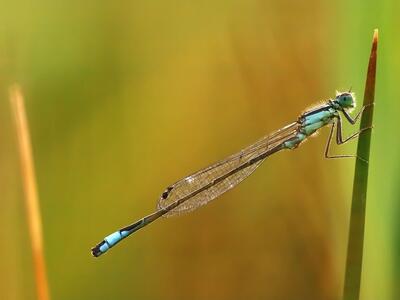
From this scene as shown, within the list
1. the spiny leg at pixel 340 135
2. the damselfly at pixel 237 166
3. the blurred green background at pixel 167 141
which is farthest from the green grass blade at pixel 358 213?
the damselfly at pixel 237 166

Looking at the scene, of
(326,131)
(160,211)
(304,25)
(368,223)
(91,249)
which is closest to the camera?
(368,223)

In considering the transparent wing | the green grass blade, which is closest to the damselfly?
the transparent wing

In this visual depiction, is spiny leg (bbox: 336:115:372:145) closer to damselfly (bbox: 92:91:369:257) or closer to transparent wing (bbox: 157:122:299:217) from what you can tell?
damselfly (bbox: 92:91:369:257)

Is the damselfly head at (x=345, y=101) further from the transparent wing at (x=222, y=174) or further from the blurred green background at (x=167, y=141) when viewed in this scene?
the transparent wing at (x=222, y=174)

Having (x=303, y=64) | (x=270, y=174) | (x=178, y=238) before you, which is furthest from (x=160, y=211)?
(x=303, y=64)

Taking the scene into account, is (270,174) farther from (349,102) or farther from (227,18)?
(227,18)

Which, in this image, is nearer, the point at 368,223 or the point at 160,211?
the point at 368,223

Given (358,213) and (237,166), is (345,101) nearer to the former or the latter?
(237,166)
